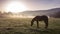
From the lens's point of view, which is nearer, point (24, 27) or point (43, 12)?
point (24, 27)

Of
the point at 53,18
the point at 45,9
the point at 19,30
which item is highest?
the point at 45,9

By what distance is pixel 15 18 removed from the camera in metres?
3.80

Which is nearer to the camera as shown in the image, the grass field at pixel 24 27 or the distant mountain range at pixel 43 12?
the grass field at pixel 24 27

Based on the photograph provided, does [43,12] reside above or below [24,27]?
above

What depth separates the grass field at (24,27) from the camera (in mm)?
3379

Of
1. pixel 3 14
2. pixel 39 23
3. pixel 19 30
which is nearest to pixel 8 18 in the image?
pixel 3 14

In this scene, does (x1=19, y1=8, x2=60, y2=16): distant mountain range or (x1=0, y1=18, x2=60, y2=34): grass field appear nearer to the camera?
(x1=0, y1=18, x2=60, y2=34): grass field

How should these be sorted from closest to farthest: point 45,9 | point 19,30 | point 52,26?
1. point 19,30
2. point 52,26
3. point 45,9

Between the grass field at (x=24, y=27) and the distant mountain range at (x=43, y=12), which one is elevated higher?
the distant mountain range at (x=43, y=12)

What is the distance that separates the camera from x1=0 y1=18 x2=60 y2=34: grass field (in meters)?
3.38

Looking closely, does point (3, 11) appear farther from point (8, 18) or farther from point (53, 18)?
point (53, 18)

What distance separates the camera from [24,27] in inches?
142

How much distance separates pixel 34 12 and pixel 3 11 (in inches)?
33.3

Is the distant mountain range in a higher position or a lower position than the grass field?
higher
